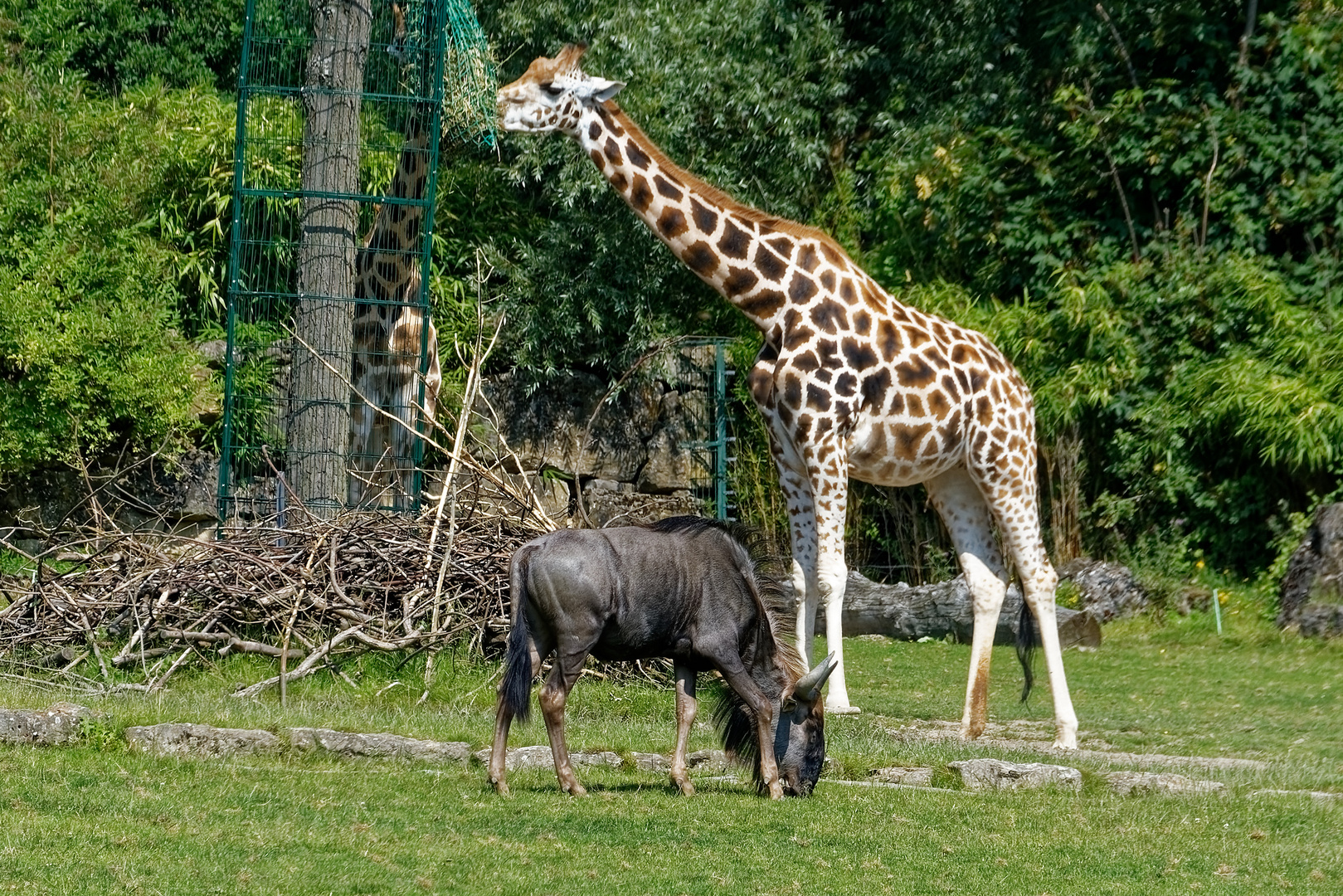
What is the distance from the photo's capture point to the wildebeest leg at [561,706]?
25.7 ft

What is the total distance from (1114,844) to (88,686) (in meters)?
6.68

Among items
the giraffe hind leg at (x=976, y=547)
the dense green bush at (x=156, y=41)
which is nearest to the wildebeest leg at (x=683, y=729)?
the giraffe hind leg at (x=976, y=547)

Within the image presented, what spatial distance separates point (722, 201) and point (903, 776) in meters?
4.62

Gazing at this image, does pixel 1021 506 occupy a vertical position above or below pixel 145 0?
below

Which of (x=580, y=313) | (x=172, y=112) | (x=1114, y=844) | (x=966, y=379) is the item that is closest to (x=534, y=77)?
(x=966, y=379)

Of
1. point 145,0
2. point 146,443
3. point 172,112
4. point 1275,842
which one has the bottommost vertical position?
point 1275,842

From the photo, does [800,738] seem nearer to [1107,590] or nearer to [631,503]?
[1107,590]

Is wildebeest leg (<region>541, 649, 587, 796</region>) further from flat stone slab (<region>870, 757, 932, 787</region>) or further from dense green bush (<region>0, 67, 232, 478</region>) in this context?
dense green bush (<region>0, 67, 232, 478</region>)

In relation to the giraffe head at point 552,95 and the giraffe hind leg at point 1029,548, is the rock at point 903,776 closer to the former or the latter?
the giraffe hind leg at point 1029,548

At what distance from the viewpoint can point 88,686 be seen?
10.8 meters

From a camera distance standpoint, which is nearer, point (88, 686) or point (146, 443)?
point (88, 686)

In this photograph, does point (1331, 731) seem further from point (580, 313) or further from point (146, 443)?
point (146, 443)

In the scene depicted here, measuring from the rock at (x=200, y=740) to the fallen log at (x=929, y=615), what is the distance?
28.6ft

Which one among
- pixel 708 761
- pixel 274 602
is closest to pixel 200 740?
pixel 708 761
